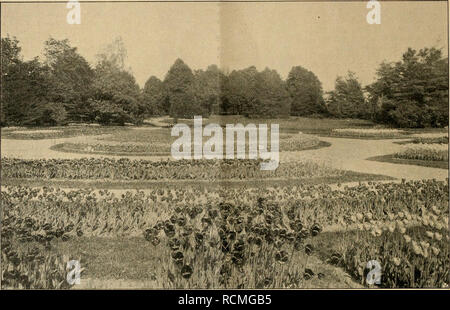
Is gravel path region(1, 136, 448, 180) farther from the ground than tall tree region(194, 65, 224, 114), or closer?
closer

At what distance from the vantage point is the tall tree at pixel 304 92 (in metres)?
3.94

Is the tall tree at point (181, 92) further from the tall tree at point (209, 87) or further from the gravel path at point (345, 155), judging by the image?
the gravel path at point (345, 155)

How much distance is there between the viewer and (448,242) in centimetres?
381

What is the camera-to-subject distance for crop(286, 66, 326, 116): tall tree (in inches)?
155

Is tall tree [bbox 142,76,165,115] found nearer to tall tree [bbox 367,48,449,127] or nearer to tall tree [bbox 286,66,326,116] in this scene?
tall tree [bbox 286,66,326,116]

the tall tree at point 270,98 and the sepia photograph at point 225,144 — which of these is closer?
the sepia photograph at point 225,144

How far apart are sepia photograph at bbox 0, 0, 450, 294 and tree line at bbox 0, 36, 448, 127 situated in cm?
1

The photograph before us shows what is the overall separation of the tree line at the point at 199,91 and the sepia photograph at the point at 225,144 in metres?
0.01

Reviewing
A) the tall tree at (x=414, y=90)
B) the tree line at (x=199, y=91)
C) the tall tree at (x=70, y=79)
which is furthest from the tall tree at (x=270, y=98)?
the tall tree at (x=70, y=79)

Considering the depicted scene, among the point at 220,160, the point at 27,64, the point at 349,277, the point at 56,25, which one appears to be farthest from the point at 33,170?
the point at 349,277

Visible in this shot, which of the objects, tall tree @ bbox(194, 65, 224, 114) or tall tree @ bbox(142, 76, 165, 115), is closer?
tall tree @ bbox(194, 65, 224, 114)

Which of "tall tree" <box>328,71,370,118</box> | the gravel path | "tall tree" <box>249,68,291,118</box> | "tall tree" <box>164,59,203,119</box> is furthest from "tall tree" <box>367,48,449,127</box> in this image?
"tall tree" <box>164,59,203,119</box>

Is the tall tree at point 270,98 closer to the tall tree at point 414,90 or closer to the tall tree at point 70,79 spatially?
the tall tree at point 414,90

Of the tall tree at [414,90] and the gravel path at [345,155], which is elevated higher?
the tall tree at [414,90]
